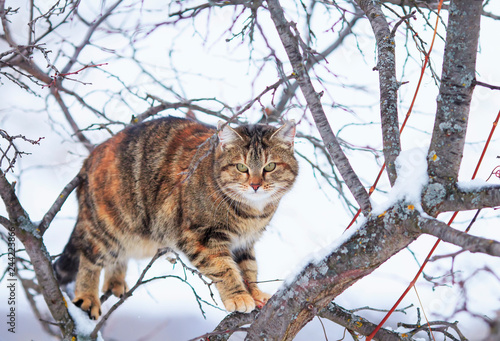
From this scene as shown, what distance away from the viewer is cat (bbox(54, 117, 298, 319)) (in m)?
3.02

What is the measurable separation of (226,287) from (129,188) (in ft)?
3.28

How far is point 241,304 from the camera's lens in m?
2.68

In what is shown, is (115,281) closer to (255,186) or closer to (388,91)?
(255,186)

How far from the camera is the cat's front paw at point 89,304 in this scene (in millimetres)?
3059

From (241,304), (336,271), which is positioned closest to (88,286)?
(241,304)

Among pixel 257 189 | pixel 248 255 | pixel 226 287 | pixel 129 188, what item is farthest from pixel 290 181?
pixel 129 188

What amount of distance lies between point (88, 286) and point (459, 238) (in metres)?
2.55

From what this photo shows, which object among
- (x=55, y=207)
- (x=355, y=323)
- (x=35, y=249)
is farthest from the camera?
(x=55, y=207)

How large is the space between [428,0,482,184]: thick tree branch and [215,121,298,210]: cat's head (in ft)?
4.68

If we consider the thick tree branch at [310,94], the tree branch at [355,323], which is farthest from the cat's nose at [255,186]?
the thick tree branch at [310,94]

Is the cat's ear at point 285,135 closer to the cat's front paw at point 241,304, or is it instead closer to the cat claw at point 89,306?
the cat's front paw at point 241,304

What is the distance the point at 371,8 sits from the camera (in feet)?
7.36

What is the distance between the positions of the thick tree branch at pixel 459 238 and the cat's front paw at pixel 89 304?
230 cm

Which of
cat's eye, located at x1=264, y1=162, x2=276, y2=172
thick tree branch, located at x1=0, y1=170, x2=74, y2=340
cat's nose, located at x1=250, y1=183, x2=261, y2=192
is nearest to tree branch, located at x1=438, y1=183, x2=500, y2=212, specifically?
cat's nose, located at x1=250, y1=183, x2=261, y2=192
